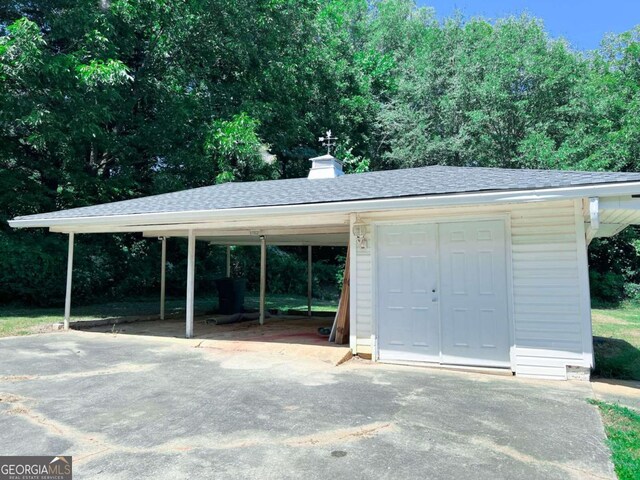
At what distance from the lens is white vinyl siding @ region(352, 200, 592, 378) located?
5.61m

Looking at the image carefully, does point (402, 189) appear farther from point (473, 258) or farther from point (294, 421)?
point (294, 421)

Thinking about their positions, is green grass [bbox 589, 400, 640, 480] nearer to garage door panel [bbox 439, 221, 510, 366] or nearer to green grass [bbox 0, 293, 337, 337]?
garage door panel [bbox 439, 221, 510, 366]

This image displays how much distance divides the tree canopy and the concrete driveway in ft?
29.2

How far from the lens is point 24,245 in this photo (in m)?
12.4

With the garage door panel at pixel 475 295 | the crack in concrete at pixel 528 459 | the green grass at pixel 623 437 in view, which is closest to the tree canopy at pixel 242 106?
the garage door panel at pixel 475 295

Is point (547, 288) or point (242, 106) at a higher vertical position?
point (242, 106)

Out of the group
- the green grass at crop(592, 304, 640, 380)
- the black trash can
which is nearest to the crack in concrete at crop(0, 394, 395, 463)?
the green grass at crop(592, 304, 640, 380)

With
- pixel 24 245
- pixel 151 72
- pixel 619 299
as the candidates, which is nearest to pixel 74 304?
pixel 24 245

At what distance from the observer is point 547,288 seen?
19.0 feet

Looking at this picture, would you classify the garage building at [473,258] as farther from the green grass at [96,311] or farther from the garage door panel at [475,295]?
the green grass at [96,311]

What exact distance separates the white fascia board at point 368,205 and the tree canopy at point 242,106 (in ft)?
18.2

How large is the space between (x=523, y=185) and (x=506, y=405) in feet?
8.63

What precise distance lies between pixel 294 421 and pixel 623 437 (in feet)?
9.08

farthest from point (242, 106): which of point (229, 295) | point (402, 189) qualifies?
point (402, 189)
